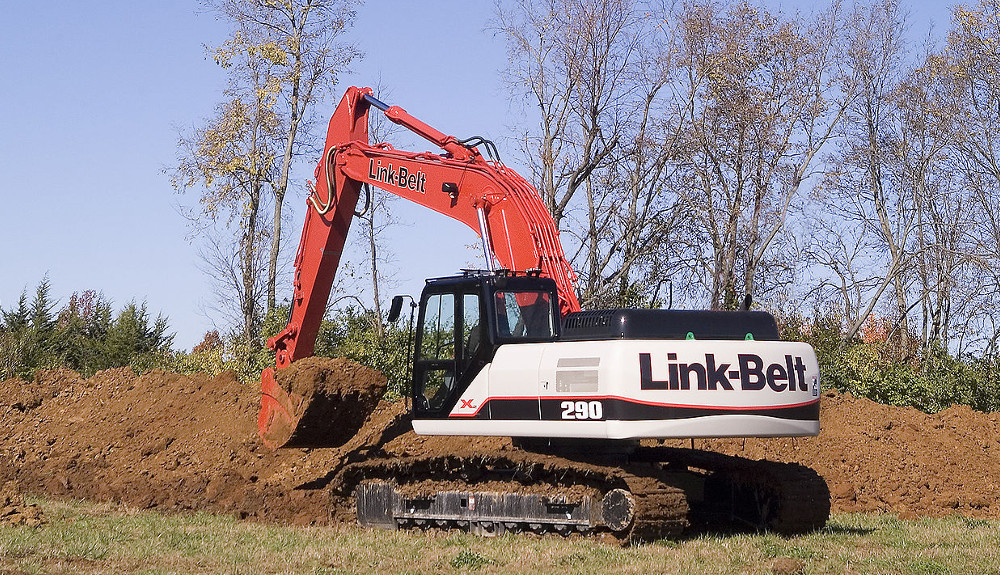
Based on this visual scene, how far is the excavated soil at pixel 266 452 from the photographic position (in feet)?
46.8

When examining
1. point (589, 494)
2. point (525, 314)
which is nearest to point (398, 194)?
point (525, 314)

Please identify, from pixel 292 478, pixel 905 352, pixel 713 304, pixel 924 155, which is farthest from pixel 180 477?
pixel 924 155

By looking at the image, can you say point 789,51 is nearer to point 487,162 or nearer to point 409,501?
point 487,162

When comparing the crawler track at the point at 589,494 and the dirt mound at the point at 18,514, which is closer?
the crawler track at the point at 589,494

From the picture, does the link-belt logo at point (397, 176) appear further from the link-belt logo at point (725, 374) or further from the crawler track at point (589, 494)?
the link-belt logo at point (725, 374)

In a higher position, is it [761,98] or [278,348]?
[761,98]

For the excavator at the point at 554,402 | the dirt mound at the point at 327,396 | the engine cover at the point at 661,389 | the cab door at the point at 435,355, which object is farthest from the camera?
the dirt mound at the point at 327,396

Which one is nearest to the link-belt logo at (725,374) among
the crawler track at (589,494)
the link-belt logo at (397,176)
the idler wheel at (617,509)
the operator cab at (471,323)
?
the crawler track at (589,494)

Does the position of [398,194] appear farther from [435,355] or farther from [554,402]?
[554,402]

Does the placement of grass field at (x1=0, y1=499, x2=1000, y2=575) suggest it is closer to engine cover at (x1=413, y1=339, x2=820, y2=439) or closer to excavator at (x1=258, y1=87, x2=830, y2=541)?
excavator at (x1=258, y1=87, x2=830, y2=541)

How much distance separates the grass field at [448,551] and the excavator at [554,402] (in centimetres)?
43

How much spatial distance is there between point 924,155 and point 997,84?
12.5ft

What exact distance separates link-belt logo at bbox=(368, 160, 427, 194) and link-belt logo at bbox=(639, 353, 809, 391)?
4809 mm

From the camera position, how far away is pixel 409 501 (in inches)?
472
